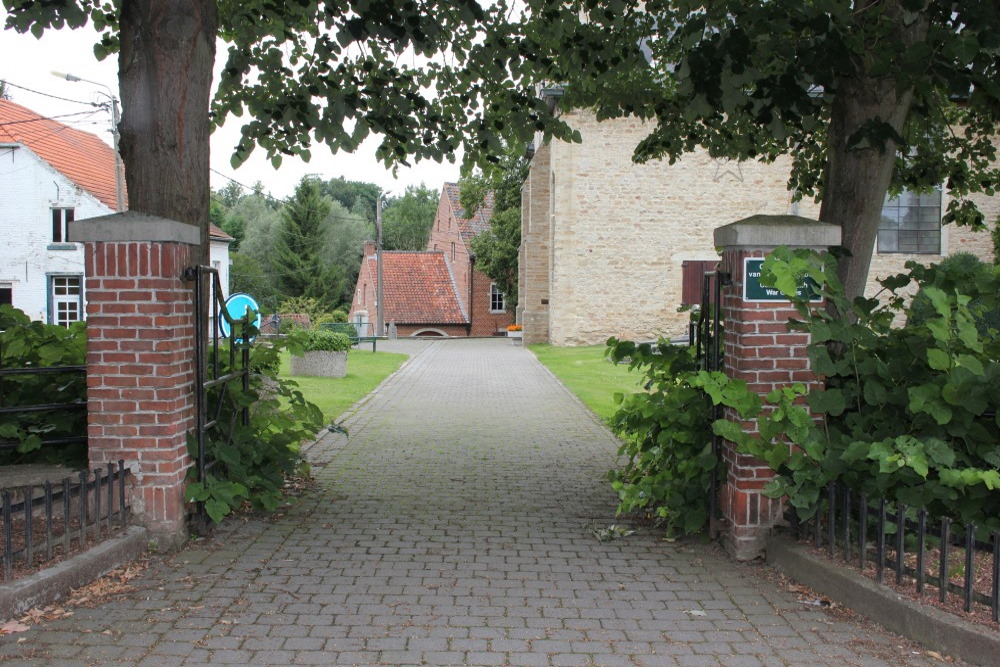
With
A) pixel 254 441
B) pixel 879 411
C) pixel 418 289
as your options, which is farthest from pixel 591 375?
pixel 418 289

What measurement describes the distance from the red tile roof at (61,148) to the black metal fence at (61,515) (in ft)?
106

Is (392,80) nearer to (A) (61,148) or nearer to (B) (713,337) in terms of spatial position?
(B) (713,337)

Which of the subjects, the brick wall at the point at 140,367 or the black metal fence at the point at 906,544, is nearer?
the black metal fence at the point at 906,544

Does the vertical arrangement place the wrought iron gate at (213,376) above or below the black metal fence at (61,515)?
above

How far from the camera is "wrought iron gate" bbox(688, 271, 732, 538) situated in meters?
5.66

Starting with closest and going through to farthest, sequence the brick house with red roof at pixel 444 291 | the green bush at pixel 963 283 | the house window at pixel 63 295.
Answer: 1. the green bush at pixel 963 283
2. the house window at pixel 63 295
3. the brick house with red roof at pixel 444 291

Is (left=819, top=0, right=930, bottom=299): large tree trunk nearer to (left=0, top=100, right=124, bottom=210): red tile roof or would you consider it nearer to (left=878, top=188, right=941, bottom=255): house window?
(left=878, top=188, right=941, bottom=255): house window

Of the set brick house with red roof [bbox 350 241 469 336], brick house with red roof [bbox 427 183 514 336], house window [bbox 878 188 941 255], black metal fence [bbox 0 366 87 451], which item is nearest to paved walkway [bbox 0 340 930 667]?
black metal fence [bbox 0 366 87 451]

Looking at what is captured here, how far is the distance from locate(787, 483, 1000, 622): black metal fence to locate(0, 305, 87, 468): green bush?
4.74m

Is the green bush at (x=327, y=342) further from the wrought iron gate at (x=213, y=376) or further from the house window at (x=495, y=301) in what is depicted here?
the house window at (x=495, y=301)

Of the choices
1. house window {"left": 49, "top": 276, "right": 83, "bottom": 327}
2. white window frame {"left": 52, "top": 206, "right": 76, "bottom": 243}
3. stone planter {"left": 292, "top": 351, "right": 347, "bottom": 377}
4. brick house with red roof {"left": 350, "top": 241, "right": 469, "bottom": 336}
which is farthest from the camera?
brick house with red roof {"left": 350, "top": 241, "right": 469, "bottom": 336}

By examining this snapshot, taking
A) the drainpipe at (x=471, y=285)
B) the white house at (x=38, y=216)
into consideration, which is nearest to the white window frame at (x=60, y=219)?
the white house at (x=38, y=216)

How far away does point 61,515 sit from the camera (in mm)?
5461

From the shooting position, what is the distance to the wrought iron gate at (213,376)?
5645 millimetres
